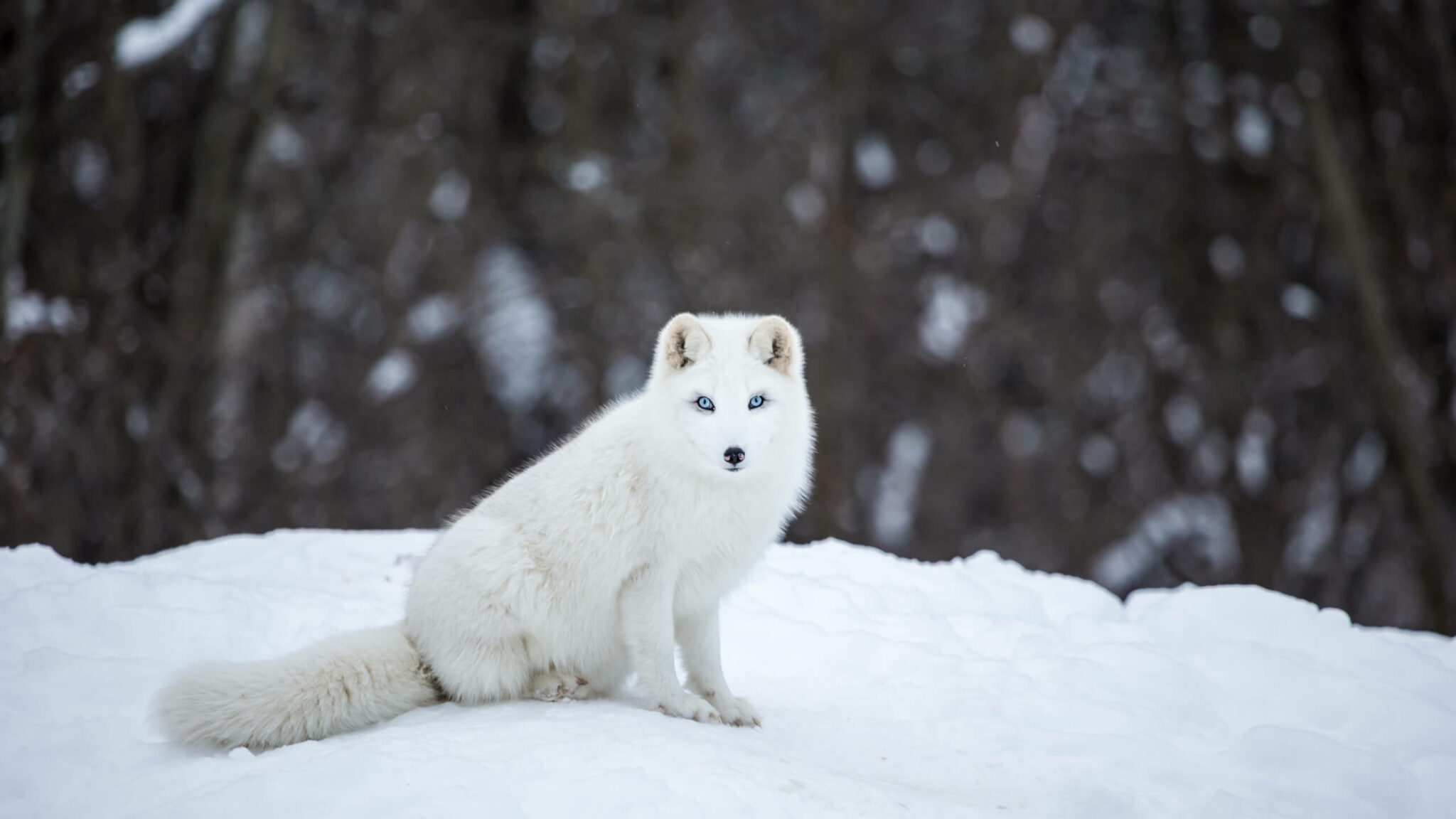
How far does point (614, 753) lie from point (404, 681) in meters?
0.96

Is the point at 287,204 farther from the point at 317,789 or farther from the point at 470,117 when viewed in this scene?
the point at 317,789

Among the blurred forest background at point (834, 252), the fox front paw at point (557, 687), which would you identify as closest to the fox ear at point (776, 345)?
the fox front paw at point (557, 687)

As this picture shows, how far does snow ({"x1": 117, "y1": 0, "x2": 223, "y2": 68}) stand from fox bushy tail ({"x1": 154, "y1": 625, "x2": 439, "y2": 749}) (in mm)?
7471

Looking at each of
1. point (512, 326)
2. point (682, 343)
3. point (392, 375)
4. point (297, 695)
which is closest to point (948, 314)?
point (512, 326)

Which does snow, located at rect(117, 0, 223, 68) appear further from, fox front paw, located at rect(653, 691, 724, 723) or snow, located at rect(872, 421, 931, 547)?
fox front paw, located at rect(653, 691, 724, 723)

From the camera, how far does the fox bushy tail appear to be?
2926mm

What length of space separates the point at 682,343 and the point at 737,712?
120 centimetres

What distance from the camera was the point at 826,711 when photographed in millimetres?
3680

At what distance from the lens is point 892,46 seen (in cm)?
1043

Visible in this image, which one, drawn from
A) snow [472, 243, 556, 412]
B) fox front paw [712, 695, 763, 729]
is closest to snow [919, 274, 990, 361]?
snow [472, 243, 556, 412]

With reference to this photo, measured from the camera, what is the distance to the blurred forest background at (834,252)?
8.98 m

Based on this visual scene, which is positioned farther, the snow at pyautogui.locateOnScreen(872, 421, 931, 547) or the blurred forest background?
the snow at pyautogui.locateOnScreen(872, 421, 931, 547)

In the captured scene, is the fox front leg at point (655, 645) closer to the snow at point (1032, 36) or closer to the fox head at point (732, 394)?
the fox head at point (732, 394)

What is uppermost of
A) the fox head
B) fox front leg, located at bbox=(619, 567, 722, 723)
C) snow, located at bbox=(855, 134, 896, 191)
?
snow, located at bbox=(855, 134, 896, 191)
